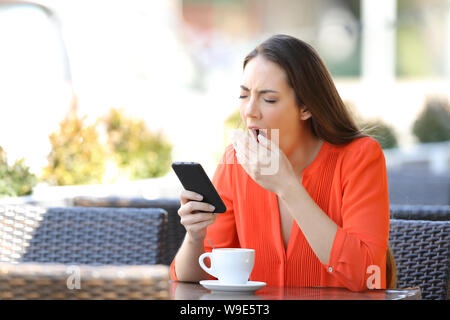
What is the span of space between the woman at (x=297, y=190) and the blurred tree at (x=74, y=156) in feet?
6.20

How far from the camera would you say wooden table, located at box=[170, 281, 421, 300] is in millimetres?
1633

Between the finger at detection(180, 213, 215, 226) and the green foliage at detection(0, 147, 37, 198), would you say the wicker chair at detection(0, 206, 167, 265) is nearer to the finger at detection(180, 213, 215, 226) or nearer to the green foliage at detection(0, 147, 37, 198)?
the green foliage at detection(0, 147, 37, 198)

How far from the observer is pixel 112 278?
1.08 meters

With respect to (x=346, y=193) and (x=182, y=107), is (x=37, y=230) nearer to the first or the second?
(x=346, y=193)

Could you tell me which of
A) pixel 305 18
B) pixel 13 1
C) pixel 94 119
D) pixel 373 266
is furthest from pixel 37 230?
pixel 305 18

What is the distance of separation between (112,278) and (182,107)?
22.8 ft

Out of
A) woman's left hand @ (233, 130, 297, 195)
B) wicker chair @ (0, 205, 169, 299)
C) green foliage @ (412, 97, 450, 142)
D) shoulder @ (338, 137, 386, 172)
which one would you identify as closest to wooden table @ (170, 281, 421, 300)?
woman's left hand @ (233, 130, 297, 195)

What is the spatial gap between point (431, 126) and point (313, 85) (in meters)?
7.84

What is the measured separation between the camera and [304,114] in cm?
212

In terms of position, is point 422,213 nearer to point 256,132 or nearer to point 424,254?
point 424,254

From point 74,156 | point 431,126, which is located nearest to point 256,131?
point 74,156

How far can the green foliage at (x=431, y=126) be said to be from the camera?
31.0 ft

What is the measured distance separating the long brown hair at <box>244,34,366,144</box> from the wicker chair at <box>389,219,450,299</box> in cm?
46

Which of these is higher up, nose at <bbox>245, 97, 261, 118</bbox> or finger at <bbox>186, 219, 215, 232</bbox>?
nose at <bbox>245, 97, 261, 118</bbox>
